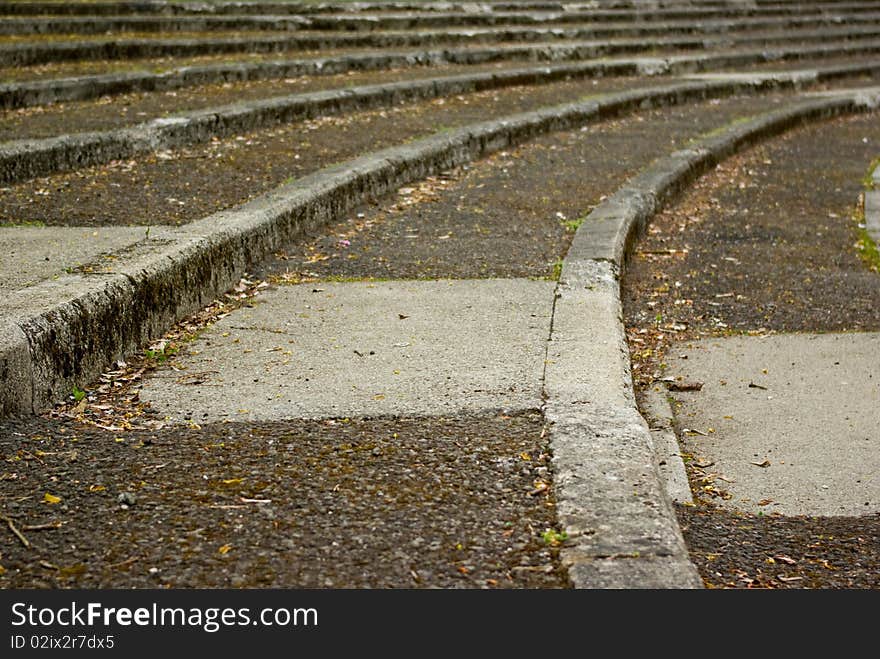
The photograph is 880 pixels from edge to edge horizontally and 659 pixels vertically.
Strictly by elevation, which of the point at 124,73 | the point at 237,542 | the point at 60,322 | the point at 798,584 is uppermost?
the point at 124,73

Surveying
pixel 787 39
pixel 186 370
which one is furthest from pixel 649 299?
pixel 787 39

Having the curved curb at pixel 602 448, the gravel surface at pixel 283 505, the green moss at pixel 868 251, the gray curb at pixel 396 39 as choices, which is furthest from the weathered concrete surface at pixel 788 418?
the gray curb at pixel 396 39

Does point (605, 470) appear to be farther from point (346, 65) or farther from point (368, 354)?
point (346, 65)

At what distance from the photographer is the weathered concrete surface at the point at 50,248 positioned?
4.02 m

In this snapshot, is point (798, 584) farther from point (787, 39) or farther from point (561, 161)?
point (787, 39)

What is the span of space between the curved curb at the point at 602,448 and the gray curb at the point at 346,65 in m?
4.89

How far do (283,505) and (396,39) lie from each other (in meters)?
11.6

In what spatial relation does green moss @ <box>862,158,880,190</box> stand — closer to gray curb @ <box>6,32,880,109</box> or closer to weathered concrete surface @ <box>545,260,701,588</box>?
gray curb @ <box>6,32,880,109</box>

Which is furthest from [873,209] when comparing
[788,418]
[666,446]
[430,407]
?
[430,407]

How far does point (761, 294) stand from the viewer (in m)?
5.41

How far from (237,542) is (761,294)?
146 inches

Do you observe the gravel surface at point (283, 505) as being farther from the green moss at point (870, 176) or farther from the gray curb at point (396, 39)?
the gray curb at point (396, 39)

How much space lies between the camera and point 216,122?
7684 millimetres

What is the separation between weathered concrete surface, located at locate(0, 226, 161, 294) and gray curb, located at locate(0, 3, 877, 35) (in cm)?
727
